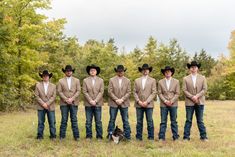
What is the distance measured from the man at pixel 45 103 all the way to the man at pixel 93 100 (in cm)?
102

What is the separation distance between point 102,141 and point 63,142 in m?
1.10

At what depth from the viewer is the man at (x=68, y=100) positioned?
39.0 ft

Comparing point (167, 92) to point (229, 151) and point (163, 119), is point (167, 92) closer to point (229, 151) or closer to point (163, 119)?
point (163, 119)

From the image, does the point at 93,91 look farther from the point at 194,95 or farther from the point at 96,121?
the point at 194,95

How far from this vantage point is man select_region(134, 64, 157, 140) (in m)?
11.7

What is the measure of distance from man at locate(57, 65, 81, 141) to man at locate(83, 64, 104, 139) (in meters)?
0.30

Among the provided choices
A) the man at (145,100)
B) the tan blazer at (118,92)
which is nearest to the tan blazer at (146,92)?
the man at (145,100)

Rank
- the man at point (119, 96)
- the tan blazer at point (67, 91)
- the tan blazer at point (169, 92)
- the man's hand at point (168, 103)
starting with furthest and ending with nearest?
the tan blazer at point (67, 91) < the man at point (119, 96) < the tan blazer at point (169, 92) < the man's hand at point (168, 103)

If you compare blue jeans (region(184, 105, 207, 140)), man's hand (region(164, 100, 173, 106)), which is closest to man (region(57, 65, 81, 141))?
man's hand (region(164, 100, 173, 106))

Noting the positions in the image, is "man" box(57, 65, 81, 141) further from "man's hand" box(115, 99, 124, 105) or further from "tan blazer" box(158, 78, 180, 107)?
"tan blazer" box(158, 78, 180, 107)

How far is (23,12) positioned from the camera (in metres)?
27.5

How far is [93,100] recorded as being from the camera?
1187 cm

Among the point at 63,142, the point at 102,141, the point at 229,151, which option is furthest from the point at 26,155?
the point at 229,151

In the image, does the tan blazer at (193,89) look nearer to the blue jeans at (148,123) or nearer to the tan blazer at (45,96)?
the blue jeans at (148,123)
